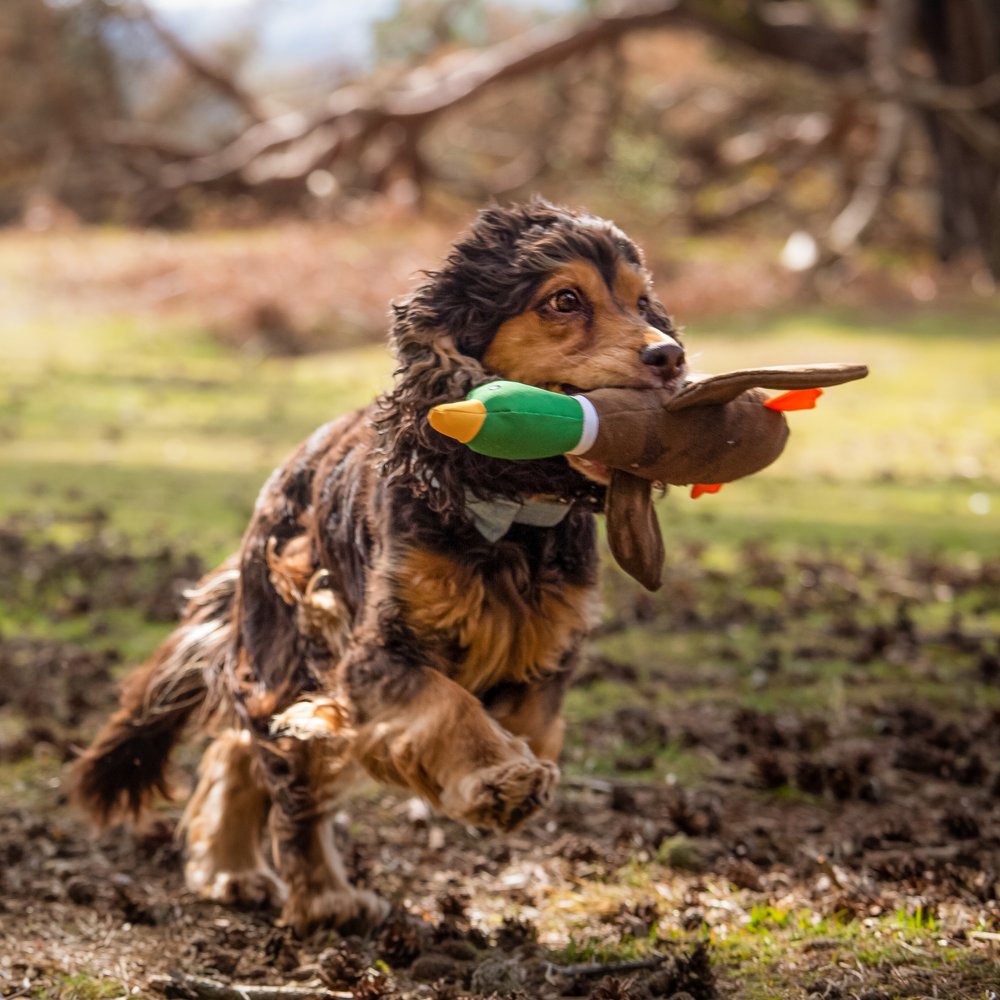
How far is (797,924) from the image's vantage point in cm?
455

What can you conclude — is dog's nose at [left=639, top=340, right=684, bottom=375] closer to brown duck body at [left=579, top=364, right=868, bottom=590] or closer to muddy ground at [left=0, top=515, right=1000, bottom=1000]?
brown duck body at [left=579, top=364, right=868, bottom=590]

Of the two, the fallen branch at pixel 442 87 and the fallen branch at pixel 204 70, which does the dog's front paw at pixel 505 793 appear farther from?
the fallen branch at pixel 204 70

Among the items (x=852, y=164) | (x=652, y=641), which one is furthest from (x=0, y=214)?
(x=652, y=641)

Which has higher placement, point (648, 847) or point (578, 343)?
point (578, 343)

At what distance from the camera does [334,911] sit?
475cm

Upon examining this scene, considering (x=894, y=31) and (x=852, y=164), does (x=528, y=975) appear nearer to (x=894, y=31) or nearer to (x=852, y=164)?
(x=894, y=31)

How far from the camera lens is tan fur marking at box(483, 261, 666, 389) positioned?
13.3 ft

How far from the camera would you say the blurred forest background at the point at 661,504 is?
4.72 m

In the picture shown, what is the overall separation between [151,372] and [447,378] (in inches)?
596

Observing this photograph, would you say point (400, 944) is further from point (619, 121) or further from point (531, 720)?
point (619, 121)

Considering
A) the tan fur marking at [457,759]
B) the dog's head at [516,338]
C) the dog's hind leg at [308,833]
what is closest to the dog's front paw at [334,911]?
the dog's hind leg at [308,833]

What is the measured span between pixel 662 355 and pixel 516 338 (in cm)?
41

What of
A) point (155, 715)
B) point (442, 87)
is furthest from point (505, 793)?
point (442, 87)

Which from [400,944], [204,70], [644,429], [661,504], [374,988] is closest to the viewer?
[644,429]
